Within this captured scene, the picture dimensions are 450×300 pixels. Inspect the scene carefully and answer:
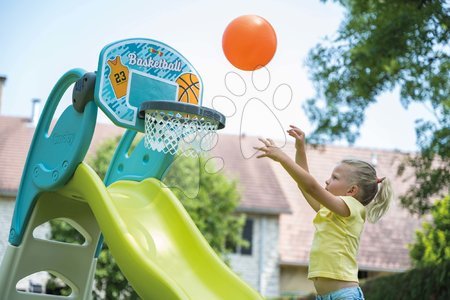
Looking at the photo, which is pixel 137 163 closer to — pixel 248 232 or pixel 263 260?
pixel 263 260

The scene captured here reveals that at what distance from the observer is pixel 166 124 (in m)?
4.95

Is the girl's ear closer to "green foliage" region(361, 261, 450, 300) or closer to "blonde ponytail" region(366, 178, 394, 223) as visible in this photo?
"blonde ponytail" region(366, 178, 394, 223)

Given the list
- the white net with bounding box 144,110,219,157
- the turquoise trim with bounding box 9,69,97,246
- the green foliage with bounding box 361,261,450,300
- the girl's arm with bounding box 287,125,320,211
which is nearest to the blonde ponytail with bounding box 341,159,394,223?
the girl's arm with bounding box 287,125,320,211

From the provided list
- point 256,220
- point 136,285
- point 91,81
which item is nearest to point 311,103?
point 91,81

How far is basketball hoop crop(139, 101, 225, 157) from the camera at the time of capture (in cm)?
488

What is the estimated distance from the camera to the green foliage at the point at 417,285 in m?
7.66

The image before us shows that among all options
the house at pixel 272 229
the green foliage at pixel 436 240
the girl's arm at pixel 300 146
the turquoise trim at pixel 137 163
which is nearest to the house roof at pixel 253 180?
the house at pixel 272 229

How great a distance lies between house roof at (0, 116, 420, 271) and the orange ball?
1409cm

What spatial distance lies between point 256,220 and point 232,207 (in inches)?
151

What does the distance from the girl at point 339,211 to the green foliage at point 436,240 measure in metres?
5.07

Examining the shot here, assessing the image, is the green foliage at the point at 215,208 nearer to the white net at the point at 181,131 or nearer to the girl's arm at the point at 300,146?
the white net at the point at 181,131

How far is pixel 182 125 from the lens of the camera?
493cm

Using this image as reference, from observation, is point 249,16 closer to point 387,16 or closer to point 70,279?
point 70,279

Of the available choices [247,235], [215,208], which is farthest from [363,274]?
[215,208]
